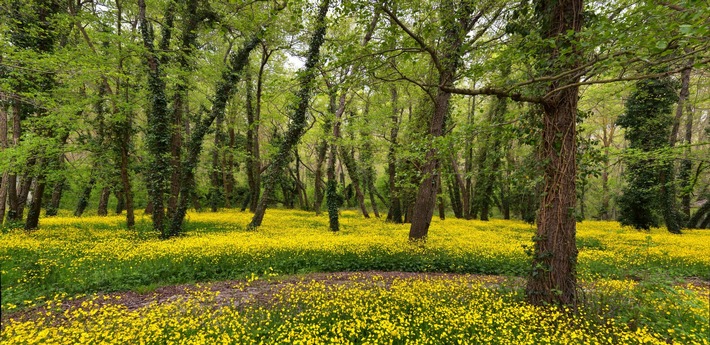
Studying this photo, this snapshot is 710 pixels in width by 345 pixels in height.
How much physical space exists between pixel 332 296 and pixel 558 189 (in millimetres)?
5542

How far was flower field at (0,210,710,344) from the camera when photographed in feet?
17.0

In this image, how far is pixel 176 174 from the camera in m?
16.9

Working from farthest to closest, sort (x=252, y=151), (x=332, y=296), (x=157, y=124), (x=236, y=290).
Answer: (x=252, y=151) < (x=157, y=124) < (x=236, y=290) < (x=332, y=296)

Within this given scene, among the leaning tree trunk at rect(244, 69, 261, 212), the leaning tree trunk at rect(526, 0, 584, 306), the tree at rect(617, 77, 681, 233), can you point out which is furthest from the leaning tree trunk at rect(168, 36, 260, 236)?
the tree at rect(617, 77, 681, 233)

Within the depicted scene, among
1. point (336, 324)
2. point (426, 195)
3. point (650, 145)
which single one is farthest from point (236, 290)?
point (650, 145)

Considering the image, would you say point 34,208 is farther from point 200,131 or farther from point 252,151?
point 252,151

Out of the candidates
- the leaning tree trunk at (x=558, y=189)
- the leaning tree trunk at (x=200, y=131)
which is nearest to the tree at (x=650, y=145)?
the leaning tree trunk at (x=558, y=189)

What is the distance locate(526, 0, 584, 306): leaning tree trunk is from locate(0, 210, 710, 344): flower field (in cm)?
65

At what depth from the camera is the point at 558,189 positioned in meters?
6.30

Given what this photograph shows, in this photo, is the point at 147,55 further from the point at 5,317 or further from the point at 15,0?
the point at 5,317

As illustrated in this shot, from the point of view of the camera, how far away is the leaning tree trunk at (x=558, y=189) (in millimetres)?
6207

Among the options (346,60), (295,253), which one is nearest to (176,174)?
(295,253)

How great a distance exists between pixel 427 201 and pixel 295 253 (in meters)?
6.22

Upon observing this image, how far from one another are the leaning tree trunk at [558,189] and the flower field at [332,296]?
65 cm
